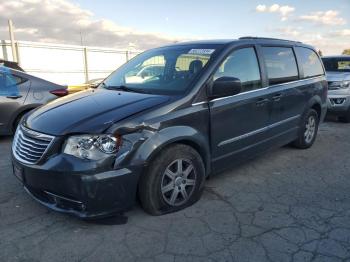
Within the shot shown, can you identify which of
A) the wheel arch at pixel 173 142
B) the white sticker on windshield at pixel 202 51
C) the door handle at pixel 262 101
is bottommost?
the wheel arch at pixel 173 142

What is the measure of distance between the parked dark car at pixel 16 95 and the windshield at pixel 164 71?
2505mm

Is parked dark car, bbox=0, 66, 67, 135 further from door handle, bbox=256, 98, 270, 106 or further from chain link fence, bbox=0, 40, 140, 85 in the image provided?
chain link fence, bbox=0, 40, 140, 85

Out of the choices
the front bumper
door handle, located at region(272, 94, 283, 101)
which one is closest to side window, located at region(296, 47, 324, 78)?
door handle, located at region(272, 94, 283, 101)

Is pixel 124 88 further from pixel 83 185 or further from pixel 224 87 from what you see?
pixel 83 185

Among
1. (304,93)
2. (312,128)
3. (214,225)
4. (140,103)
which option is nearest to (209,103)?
(140,103)

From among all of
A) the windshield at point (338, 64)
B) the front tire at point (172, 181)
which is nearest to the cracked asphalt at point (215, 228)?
the front tire at point (172, 181)

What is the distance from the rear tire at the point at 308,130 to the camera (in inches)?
222

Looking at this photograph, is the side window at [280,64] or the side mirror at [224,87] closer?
the side mirror at [224,87]

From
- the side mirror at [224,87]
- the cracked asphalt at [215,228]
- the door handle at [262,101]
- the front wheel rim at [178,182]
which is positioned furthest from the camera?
the door handle at [262,101]

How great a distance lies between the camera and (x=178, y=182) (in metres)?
3.46

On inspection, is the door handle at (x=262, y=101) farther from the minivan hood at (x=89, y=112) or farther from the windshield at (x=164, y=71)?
the minivan hood at (x=89, y=112)

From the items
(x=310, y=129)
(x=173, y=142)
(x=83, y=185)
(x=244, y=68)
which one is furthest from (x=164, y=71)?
(x=310, y=129)

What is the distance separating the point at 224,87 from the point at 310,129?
3002 millimetres

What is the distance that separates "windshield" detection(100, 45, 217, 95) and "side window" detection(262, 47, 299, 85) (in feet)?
3.26
